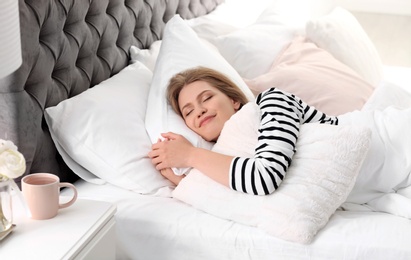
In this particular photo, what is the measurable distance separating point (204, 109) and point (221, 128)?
0.07 meters

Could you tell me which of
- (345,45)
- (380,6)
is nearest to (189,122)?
(345,45)

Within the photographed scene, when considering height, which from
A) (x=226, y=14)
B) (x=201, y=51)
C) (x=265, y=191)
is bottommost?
(x=226, y=14)

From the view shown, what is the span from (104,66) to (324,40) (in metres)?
1.10

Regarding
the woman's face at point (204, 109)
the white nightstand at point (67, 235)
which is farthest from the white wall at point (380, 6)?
the white nightstand at point (67, 235)

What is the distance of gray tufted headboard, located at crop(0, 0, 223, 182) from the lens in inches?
56.4

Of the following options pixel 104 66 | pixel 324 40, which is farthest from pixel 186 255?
pixel 324 40

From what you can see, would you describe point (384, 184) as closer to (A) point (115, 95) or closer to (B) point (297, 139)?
(B) point (297, 139)

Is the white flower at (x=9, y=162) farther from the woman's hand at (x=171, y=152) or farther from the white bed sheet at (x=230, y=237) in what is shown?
the woman's hand at (x=171, y=152)

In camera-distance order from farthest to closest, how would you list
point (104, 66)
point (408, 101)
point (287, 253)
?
point (408, 101) < point (104, 66) < point (287, 253)

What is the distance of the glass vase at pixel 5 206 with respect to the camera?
116cm

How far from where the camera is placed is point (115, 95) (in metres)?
1.77

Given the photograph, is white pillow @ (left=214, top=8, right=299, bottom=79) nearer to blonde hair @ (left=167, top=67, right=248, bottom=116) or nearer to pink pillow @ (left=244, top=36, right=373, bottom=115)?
pink pillow @ (left=244, top=36, right=373, bottom=115)

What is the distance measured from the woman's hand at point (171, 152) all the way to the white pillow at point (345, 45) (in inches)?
46.3

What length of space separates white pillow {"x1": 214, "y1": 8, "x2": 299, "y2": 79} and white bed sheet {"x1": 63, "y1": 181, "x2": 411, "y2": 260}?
102 cm
